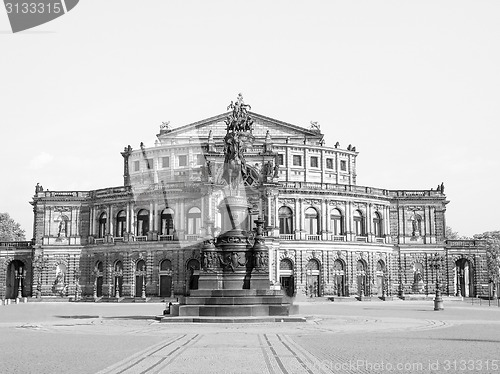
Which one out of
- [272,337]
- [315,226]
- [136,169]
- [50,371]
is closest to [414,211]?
[315,226]

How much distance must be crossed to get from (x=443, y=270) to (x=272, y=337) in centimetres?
7660

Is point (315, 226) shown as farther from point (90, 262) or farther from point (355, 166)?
point (90, 262)

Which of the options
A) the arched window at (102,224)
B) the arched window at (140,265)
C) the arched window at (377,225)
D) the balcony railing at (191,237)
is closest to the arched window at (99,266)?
the arched window at (102,224)

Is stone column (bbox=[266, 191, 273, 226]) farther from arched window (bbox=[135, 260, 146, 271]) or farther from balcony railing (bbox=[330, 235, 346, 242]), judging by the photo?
arched window (bbox=[135, 260, 146, 271])

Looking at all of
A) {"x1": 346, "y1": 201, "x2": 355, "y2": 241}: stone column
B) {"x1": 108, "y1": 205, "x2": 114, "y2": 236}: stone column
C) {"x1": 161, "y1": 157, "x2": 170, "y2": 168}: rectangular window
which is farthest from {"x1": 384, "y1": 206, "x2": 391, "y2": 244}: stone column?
{"x1": 108, "y1": 205, "x2": 114, "y2": 236}: stone column

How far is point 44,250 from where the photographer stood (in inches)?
3883

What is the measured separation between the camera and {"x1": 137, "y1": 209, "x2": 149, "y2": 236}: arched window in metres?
95.2

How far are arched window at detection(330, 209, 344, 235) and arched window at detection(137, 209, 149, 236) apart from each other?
26.5 meters

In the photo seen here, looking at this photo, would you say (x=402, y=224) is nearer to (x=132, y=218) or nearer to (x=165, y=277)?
(x=165, y=277)

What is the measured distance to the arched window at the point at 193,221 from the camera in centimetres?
9138

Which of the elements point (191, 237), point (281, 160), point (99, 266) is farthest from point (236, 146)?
point (99, 266)

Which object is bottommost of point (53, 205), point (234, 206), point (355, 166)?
point (234, 206)

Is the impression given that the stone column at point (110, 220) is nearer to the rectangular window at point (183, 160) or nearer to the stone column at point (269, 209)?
the rectangular window at point (183, 160)

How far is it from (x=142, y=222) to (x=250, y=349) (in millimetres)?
75475
